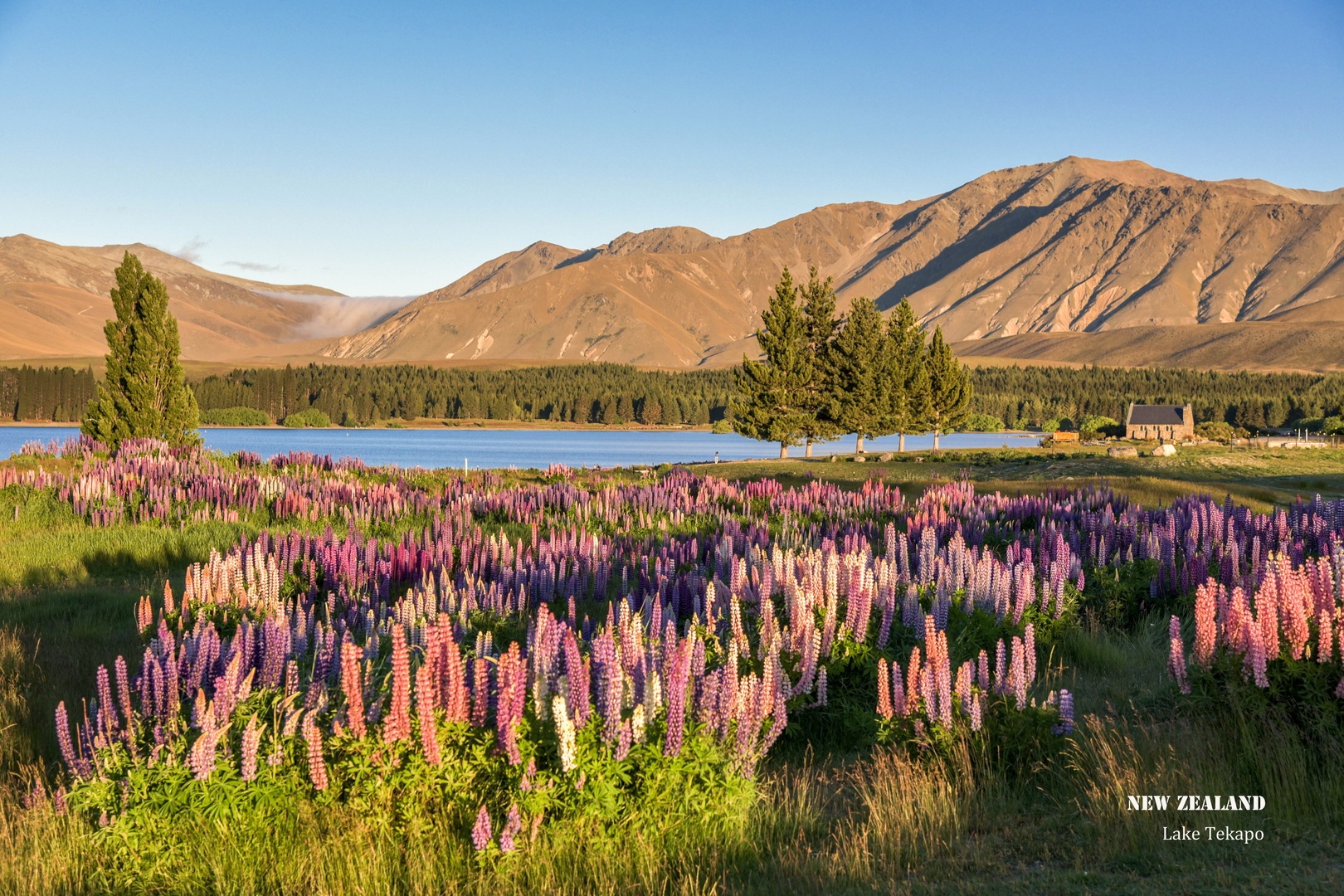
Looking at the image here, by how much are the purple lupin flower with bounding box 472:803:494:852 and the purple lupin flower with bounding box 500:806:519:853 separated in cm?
8

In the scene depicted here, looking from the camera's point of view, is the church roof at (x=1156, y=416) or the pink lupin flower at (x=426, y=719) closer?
the pink lupin flower at (x=426, y=719)

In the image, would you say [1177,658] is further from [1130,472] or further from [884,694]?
[1130,472]

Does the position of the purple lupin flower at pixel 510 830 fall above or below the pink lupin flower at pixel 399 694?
below

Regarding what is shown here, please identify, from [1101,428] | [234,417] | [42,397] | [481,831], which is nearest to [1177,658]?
[481,831]

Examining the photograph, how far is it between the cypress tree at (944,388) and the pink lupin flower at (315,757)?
76.3 m

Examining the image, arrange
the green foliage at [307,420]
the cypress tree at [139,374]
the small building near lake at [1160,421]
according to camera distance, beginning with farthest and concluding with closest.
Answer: the green foliage at [307,420]
the small building near lake at [1160,421]
the cypress tree at [139,374]

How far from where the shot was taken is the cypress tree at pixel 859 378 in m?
65.9

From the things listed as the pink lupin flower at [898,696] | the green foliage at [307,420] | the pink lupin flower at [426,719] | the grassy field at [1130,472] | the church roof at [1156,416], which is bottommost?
the green foliage at [307,420]

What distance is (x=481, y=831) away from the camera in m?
4.41

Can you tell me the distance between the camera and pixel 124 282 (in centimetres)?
3244

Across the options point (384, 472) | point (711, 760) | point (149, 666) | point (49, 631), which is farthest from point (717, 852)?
point (384, 472)

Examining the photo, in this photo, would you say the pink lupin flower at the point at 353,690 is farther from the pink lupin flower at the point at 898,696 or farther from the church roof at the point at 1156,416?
the church roof at the point at 1156,416

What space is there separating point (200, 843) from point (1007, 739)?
470 centimetres

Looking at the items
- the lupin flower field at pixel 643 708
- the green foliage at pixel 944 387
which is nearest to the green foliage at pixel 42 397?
the green foliage at pixel 944 387
